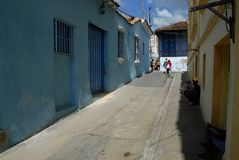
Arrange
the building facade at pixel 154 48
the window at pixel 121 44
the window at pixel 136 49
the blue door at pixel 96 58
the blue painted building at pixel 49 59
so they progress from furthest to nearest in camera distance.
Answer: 1. the building facade at pixel 154 48
2. the window at pixel 136 49
3. the window at pixel 121 44
4. the blue door at pixel 96 58
5. the blue painted building at pixel 49 59

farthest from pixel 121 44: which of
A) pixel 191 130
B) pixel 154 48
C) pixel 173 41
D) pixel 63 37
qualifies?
pixel 154 48

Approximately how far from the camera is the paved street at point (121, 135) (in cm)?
540

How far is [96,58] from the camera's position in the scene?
37.6 feet

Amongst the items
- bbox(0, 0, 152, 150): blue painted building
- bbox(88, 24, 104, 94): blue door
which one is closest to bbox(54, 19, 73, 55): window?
bbox(0, 0, 152, 150): blue painted building

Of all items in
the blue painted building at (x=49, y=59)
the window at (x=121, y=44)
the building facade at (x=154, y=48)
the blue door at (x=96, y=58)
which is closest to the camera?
the blue painted building at (x=49, y=59)

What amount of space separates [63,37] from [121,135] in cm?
350

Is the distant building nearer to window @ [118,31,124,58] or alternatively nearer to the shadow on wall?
window @ [118,31,124,58]

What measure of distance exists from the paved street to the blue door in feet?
4.83

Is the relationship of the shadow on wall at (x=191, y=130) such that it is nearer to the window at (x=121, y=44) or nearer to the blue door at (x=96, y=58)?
the blue door at (x=96, y=58)

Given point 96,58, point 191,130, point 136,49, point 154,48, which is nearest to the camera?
point 191,130

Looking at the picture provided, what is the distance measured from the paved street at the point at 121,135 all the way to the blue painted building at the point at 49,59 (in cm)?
43

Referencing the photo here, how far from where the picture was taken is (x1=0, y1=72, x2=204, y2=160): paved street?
5.40 meters

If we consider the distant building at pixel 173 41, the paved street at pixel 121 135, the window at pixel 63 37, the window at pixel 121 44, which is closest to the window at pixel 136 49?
the window at pixel 121 44

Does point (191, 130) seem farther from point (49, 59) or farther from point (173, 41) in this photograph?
point (173, 41)
